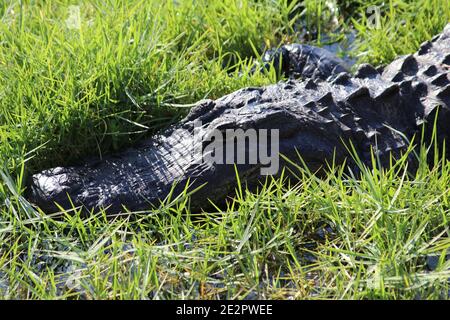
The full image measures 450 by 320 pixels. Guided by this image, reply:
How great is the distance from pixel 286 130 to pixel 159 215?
0.70 metres

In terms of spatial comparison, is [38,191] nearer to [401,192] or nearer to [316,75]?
[401,192]

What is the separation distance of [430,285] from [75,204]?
4.93ft

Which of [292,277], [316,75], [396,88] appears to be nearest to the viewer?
[292,277]

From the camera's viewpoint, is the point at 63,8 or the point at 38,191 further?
the point at 63,8

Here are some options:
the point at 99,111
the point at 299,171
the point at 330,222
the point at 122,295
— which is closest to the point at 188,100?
the point at 99,111

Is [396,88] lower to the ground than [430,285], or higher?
higher

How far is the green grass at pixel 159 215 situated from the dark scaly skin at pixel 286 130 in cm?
10

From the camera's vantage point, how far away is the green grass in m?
3.14

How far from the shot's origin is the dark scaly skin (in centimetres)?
358

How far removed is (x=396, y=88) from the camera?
4.07 m

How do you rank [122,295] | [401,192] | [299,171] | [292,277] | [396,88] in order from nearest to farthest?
[122,295] < [292,277] < [401,192] < [299,171] < [396,88]

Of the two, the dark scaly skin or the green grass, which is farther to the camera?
the dark scaly skin

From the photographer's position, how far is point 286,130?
3.75 metres

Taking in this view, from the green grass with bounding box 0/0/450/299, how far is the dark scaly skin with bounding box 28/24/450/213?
0.10 metres
